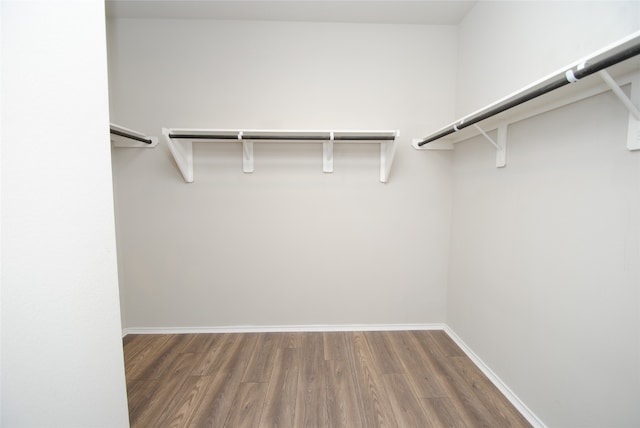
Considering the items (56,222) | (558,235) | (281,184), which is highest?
(281,184)

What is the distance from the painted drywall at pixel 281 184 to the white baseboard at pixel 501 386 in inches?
11.6

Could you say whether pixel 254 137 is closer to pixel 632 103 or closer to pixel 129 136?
pixel 129 136

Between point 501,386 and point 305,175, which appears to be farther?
point 305,175

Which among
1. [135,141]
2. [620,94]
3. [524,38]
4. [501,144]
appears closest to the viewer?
[620,94]

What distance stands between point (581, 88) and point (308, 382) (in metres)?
1.94

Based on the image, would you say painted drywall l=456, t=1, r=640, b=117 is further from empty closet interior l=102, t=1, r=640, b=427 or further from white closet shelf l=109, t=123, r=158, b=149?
white closet shelf l=109, t=123, r=158, b=149

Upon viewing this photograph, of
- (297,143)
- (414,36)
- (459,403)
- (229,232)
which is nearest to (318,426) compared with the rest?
(459,403)

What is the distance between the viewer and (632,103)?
0.81 m

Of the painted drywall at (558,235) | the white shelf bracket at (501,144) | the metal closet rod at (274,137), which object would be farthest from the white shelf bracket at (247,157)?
the painted drywall at (558,235)

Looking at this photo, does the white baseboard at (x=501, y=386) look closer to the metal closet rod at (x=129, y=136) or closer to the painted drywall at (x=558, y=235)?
the painted drywall at (x=558, y=235)

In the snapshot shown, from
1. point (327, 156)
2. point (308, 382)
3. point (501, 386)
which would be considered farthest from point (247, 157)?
point (501, 386)

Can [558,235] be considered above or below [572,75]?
below

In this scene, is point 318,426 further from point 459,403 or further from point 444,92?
point 444,92

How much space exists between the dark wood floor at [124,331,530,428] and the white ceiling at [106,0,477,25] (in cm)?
244
